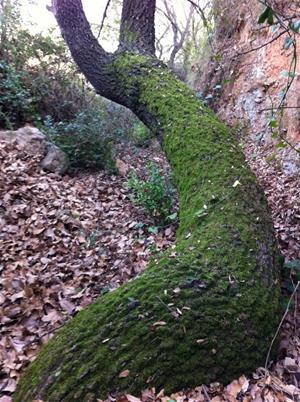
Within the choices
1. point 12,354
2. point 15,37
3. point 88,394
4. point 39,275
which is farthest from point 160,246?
point 15,37

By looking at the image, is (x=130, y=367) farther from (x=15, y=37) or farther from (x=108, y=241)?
(x=15, y=37)

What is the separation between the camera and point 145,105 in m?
4.48

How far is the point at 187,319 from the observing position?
82.9 inches

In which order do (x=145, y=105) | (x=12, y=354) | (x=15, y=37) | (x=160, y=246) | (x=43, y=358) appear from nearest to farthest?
(x=43, y=358) → (x=12, y=354) → (x=160, y=246) → (x=145, y=105) → (x=15, y=37)

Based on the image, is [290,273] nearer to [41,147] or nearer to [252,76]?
[41,147]

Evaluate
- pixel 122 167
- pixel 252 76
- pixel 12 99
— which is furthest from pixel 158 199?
pixel 12 99

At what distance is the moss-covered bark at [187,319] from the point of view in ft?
6.37

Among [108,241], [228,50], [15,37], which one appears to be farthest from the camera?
[15,37]

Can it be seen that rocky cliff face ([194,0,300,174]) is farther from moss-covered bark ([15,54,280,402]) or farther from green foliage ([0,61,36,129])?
green foliage ([0,61,36,129])

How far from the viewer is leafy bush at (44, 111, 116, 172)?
623cm

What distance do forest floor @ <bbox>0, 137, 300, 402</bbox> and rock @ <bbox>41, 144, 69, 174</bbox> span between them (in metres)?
0.21

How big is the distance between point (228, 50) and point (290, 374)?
21.7 feet

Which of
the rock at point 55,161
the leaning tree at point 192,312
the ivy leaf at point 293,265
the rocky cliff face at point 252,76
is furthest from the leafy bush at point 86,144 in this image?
the ivy leaf at point 293,265

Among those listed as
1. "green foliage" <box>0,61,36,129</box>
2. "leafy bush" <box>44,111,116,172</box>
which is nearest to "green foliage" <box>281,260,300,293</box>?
"leafy bush" <box>44,111,116,172</box>
